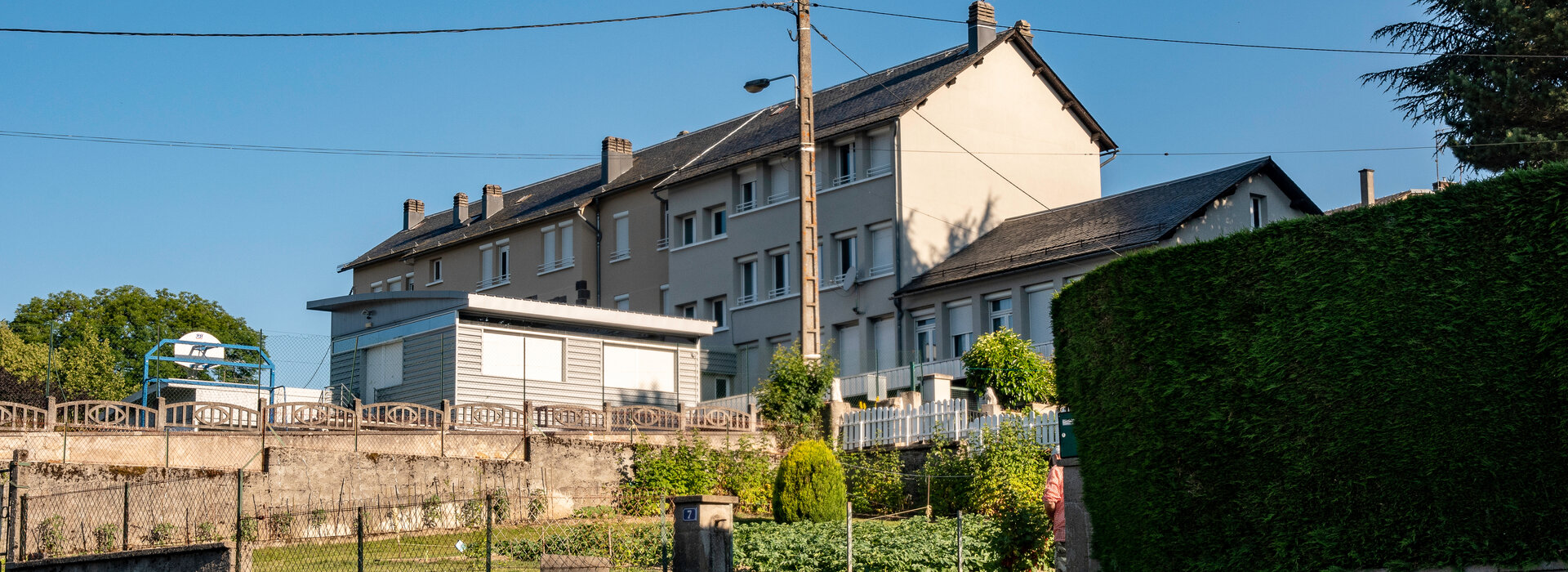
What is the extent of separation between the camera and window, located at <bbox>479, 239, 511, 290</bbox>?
51656 mm

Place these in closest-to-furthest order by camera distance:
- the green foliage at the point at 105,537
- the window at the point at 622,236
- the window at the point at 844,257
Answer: the green foliage at the point at 105,537
the window at the point at 844,257
the window at the point at 622,236

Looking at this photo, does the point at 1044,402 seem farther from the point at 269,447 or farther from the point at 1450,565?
the point at 1450,565

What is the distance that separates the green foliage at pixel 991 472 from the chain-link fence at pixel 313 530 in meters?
4.95

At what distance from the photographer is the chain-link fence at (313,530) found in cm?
1916

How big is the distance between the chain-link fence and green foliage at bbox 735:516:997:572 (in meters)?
1.19

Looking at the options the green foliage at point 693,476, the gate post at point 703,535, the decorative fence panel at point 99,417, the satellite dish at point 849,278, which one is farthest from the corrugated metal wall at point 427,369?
the gate post at point 703,535

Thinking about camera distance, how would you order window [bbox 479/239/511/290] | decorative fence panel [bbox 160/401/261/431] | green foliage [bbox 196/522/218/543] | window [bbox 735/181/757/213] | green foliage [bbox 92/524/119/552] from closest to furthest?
green foliage [bbox 92/524/119/552], green foliage [bbox 196/522/218/543], decorative fence panel [bbox 160/401/261/431], window [bbox 735/181/757/213], window [bbox 479/239/511/290]

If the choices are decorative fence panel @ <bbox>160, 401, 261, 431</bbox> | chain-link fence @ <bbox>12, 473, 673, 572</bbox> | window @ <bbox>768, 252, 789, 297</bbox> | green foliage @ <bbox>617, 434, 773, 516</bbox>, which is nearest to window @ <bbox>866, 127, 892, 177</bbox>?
window @ <bbox>768, 252, 789, 297</bbox>

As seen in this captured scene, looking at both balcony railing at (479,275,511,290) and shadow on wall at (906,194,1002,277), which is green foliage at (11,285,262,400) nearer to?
balcony railing at (479,275,511,290)

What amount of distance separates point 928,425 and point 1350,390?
1703 cm

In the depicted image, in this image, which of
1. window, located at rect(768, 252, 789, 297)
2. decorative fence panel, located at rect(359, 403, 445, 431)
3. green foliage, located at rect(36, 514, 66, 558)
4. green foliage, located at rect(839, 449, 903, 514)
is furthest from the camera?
window, located at rect(768, 252, 789, 297)

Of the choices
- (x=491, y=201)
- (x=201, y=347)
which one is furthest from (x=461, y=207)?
(x=201, y=347)

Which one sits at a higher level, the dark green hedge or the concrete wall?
the dark green hedge

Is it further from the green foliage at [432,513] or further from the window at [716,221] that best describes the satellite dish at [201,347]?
the green foliage at [432,513]
